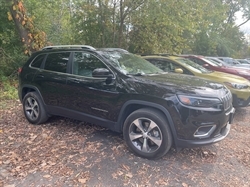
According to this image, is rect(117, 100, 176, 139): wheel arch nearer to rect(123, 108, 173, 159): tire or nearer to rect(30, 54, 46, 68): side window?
rect(123, 108, 173, 159): tire

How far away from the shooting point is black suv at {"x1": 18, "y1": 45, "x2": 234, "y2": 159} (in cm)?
310

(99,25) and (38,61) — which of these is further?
(99,25)

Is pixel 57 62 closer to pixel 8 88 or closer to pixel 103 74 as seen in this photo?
pixel 103 74

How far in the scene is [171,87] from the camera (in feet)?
10.5

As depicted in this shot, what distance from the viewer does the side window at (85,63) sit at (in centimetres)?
393

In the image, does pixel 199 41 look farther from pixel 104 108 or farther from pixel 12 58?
pixel 104 108

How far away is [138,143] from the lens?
11.4 ft

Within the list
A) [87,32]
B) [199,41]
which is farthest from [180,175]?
[199,41]

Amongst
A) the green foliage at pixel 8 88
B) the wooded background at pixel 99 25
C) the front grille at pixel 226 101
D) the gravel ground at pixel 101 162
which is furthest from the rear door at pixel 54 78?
the wooded background at pixel 99 25

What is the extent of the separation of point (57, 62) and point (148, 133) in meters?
2.36

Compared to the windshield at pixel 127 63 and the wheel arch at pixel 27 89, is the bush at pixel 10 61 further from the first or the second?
the windshield at pixel 127 63

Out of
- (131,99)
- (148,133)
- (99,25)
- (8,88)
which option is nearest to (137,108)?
(131,99)

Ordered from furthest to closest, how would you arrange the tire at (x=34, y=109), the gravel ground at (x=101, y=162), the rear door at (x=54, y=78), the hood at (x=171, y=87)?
the tire at (x=34, y=109) < the rear door at (x=54, y=78) < the hood at (x=171, y=87) < the gravel ground at (x=101, y=162)

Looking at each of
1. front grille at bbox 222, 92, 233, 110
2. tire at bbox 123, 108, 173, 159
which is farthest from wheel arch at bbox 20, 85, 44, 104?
front grille at bbox 222, 92, 233, 110
